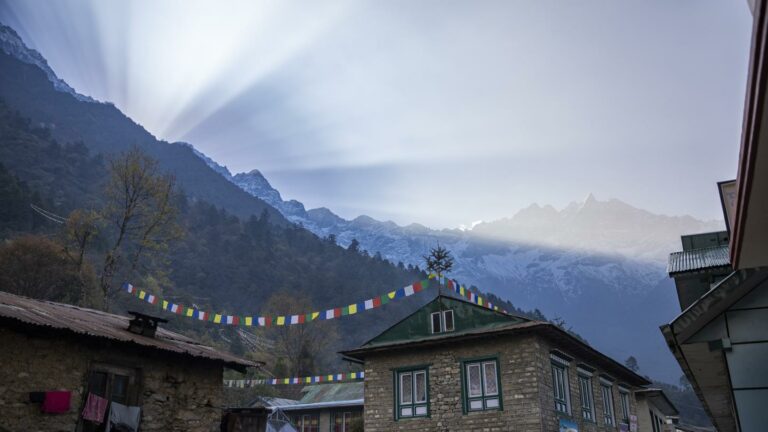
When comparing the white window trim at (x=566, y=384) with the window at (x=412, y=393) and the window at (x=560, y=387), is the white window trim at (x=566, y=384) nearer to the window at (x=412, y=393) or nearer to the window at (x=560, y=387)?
the window at (x=560, y=387)

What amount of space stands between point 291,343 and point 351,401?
71.4 ft

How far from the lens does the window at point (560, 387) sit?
890 inches

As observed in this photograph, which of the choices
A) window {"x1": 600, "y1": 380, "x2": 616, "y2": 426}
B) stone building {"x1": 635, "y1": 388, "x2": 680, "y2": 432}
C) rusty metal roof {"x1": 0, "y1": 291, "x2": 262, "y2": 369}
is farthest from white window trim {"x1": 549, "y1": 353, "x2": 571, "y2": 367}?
rusty metal roof {"x1": 0, "y1": 291, "x2": 262, "y2": 369}

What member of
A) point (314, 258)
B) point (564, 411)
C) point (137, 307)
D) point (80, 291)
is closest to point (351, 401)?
point (564, 411)

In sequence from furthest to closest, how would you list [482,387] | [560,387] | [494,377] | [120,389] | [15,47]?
[15,47] → [560,387] → [482,387] → [494,377] → [120,389]

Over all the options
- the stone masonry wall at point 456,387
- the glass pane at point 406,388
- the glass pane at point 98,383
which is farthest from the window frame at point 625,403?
the glass pane at point 98,383

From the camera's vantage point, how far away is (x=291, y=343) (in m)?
57.5

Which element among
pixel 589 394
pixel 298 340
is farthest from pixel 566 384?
pixel 298 340

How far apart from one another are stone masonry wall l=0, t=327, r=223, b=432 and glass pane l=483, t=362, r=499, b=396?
9871mm

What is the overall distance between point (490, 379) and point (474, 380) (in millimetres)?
655

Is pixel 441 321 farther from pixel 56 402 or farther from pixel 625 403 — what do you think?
pixel 56 402

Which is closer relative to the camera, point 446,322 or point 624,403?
point 446,322

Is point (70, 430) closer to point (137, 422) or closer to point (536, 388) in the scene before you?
point (137, 422)

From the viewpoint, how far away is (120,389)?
49.1ft
